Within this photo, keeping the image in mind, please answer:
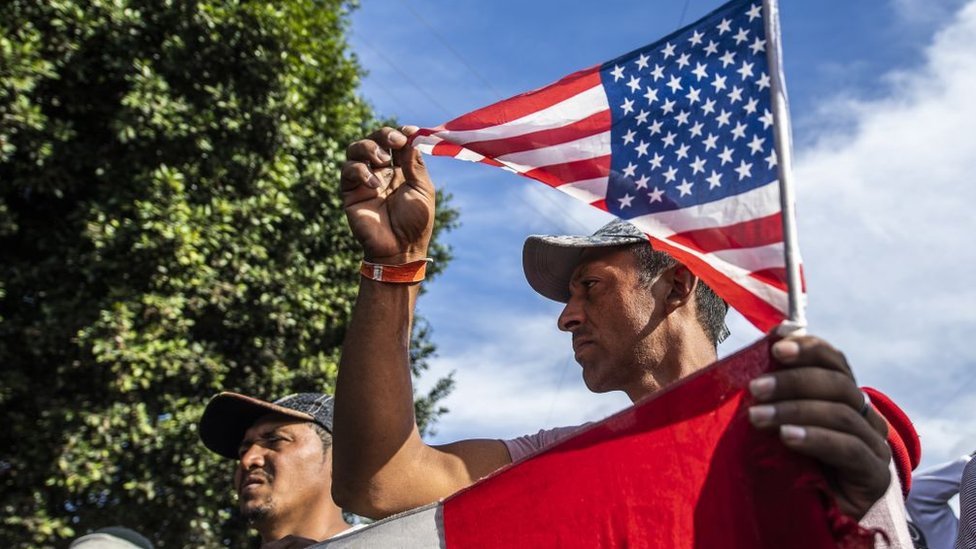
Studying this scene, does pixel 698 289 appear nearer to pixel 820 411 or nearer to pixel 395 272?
pixel 395 272

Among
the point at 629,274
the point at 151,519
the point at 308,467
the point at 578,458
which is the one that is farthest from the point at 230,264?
the point at 578,458

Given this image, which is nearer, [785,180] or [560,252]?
[785,180]

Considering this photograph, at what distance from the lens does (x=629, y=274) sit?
257 centimetres

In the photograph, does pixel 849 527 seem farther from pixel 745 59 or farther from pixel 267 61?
pixel 267 61

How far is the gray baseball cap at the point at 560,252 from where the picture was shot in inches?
103

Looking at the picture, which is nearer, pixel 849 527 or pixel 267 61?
pixel 849 527

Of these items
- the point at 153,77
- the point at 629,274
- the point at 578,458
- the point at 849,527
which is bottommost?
the point at 849,527

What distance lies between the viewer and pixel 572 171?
Answer: 6.68 ft

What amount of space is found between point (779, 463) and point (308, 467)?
3.10 meters

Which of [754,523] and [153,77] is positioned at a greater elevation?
[153,77]

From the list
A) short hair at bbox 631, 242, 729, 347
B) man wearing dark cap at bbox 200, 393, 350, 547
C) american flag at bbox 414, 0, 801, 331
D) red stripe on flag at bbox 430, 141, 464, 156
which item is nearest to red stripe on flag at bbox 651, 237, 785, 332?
american flag at bbox 414, 0, 801, 331

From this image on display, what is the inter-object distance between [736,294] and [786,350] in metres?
0.30

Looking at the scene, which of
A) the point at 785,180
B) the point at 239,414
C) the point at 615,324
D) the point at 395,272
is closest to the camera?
the point at 785,180

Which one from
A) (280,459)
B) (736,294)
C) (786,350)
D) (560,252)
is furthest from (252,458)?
(786,350)
